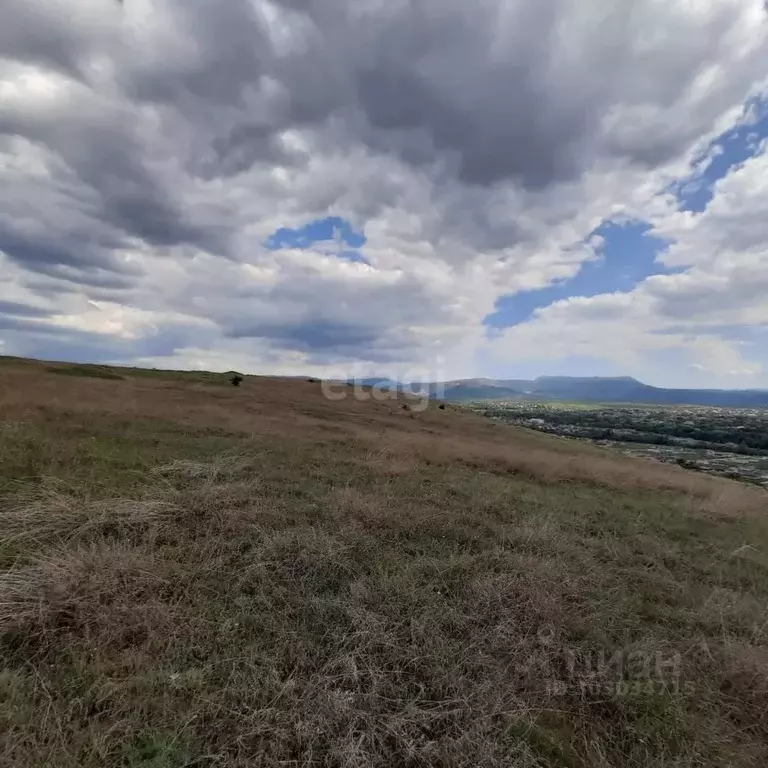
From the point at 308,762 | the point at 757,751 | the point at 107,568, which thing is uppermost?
the point at 107,568

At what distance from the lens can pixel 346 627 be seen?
5.88m

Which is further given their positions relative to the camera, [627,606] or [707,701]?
[627,606]

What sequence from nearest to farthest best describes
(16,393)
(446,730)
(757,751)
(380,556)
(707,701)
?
(446,730)
(757,751)
(707,701)
(380,556)
(16,393)

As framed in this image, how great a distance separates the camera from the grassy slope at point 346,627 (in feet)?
14.3

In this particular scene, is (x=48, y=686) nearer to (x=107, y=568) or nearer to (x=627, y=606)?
(x=107, y=568)

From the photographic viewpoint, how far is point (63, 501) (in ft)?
26.8

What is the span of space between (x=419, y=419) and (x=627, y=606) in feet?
110

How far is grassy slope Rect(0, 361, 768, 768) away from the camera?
4348 millimetres

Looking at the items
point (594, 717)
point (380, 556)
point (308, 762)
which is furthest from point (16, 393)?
point (594, 717)

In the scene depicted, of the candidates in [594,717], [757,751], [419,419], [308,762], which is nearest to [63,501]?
[308,762]

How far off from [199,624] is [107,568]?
157 centimetres

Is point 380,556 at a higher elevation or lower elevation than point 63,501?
lower

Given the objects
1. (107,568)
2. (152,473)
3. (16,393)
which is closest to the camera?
(107,568)

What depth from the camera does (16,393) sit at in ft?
70.1
